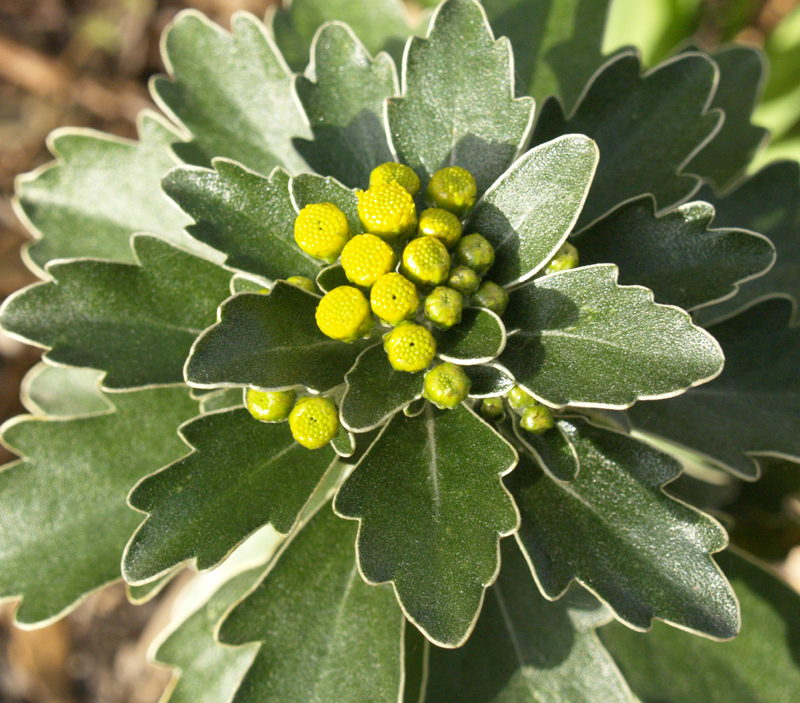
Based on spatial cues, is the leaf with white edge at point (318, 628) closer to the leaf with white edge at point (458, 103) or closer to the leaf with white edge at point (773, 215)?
the leaf with white edge at point (458, 103)

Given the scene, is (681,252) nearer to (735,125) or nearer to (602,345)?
(602,345)

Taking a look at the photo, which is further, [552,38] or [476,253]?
[552,38]

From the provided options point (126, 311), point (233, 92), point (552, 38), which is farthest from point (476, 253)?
point (552, 38)

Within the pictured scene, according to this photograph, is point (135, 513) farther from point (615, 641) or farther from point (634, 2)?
point (634, 2)

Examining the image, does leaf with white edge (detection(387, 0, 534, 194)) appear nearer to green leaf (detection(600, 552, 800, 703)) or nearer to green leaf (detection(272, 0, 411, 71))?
Result: green leaf (detection(272, 0, 411, 71))

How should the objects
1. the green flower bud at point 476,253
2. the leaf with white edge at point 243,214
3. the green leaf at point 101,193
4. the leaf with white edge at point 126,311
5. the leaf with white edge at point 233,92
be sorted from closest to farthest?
the green flower bud at point 476,253
the leaf with white edge at point 243,214
the leaf with white edge at point 126,311
the leaf with white edge at point 233,92
the green leaf at point 101,193

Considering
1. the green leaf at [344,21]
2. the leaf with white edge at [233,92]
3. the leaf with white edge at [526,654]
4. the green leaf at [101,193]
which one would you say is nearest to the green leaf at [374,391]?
the leaf with white edge at [526,654]
